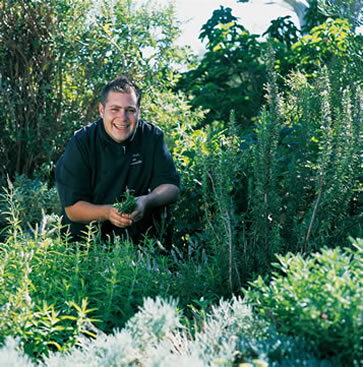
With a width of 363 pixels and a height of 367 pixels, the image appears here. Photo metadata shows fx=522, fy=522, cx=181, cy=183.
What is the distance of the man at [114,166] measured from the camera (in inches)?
148

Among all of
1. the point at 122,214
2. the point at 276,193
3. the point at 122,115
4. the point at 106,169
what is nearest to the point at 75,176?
the point at 106,169

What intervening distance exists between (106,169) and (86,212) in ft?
1.32

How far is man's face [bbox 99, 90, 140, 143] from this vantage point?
12.9 feet

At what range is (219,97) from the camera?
271 inches

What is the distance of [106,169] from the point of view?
12.8 ft

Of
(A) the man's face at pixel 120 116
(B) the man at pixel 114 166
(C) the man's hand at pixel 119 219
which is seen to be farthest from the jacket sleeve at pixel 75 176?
(C) the man's hand at pixel 119 219

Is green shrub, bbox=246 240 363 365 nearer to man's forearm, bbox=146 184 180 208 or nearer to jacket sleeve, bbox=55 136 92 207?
man's forearm, bbox=146 184 180 208

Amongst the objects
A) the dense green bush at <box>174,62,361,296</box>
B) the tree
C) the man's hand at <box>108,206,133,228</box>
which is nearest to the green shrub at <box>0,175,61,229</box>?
the man's hand at <box>108,206,133,228</box>

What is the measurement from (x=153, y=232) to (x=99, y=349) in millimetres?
2358

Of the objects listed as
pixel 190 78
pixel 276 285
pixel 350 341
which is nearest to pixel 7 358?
pixel 276 285

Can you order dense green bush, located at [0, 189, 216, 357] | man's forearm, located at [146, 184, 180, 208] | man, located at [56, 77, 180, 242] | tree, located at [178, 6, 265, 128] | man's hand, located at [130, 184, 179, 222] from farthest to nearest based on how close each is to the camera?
tree, located at [178, 6, 265, 128] < man, located at [56, 77, 180, 242] < man's forearm, located at [146, 184, 180, 208] < man's hand, located at [130, 184, 179, 222] < dense green bush, located at [0, 189, 216, 357]

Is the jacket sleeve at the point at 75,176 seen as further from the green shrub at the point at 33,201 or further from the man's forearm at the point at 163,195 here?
the green shrub at the point at 33,201

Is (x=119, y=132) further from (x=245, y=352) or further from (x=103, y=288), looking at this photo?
(x=245, y=352)

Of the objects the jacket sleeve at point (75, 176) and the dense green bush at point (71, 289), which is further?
the jacket sleeve at point (75, 176)
